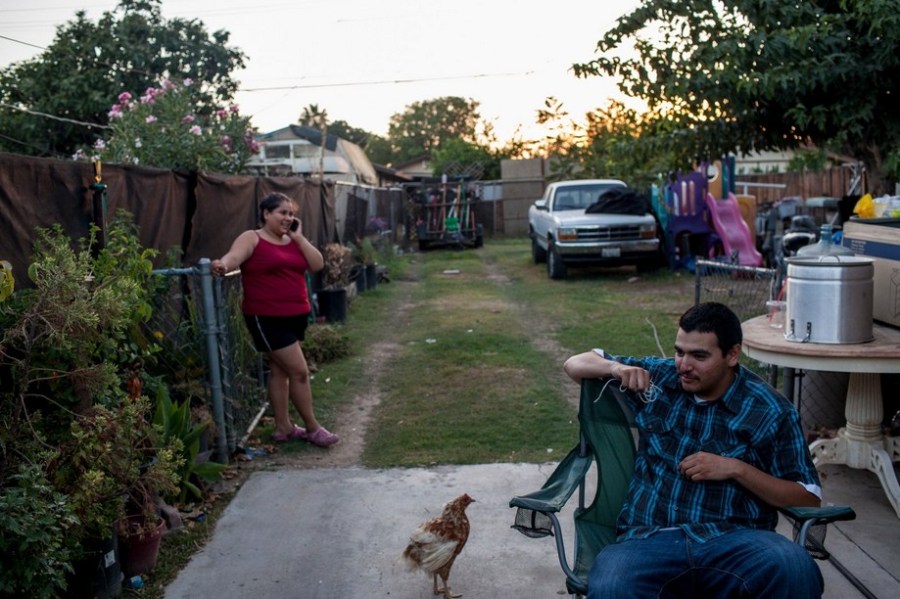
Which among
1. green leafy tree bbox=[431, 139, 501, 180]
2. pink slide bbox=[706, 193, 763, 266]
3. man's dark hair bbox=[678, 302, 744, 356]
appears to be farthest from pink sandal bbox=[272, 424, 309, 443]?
green leafy tree bbox=[431, 139, 501, 180]

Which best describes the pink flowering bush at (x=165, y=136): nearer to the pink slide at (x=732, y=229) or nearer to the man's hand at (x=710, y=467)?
the man's hand at (x=710, y=467)

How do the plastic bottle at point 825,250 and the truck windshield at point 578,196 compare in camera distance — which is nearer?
the plastic bottle at point 825,250

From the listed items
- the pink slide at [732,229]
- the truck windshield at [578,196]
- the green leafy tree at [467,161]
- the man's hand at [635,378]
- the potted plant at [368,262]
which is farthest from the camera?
the green leafy tree at [467,161]

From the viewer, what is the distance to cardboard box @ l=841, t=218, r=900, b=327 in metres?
4.94

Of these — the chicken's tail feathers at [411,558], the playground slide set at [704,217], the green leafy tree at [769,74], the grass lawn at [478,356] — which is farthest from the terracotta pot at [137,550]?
the playground slide set at [704,217]

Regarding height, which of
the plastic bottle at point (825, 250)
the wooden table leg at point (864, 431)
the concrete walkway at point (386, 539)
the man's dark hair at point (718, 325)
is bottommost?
the concrete walkway at point (386, 539)

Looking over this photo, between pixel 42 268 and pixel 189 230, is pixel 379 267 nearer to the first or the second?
pixel 189 230

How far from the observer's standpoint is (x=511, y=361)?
912cm

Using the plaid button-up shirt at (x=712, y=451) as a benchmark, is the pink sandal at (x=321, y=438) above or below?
below

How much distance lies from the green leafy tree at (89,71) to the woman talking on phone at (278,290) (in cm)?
1736

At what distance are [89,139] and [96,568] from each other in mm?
20748

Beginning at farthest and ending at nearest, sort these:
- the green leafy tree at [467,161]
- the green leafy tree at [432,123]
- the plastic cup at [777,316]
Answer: the green leafy tree at [432,123] < the green leafy tree at [467,161] < the plastic cup at [777,316]

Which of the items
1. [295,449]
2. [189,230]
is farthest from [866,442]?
[189,230]

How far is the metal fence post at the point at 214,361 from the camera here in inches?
223
